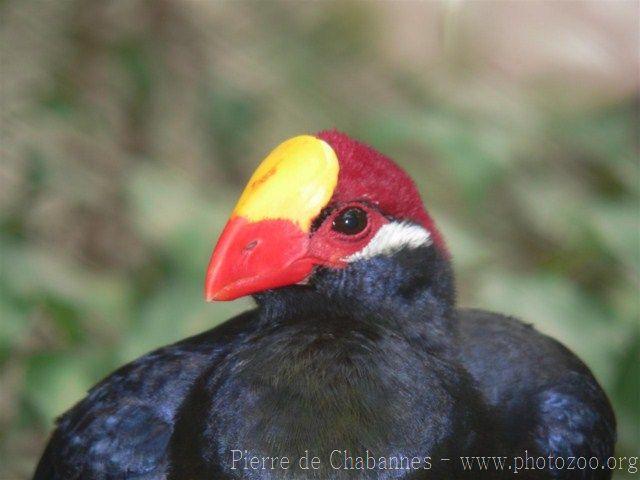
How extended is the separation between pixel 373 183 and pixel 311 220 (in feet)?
0.41

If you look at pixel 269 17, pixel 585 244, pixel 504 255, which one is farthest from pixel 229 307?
pixel 269 17

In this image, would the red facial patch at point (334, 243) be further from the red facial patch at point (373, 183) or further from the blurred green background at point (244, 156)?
the blurred green background at point (244, 156)

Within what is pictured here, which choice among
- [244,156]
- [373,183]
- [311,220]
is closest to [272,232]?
[311,220]

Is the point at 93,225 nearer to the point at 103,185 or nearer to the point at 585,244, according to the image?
the point at 103,185

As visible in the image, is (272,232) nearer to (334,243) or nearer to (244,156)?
(334,243)

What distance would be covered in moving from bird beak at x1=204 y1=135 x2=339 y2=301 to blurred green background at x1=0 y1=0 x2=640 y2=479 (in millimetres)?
558

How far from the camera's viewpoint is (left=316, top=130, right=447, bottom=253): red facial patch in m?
1.60

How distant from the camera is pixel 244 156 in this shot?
3.79 m

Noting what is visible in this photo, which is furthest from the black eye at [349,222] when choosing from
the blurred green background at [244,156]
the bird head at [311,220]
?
the blurred green background at [244,156]

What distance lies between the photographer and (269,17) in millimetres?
3588

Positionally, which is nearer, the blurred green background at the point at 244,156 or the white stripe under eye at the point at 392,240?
the white stripe under eye at the point at 392,240

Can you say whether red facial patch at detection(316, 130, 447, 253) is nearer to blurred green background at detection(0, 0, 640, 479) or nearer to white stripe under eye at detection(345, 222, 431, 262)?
white stripe under eye at detection(345, 222, 431, 262)

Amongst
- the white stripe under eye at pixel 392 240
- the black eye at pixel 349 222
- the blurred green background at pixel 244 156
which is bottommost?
the white stripe under eye at pixel 392 240

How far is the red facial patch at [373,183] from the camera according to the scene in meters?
1.60
